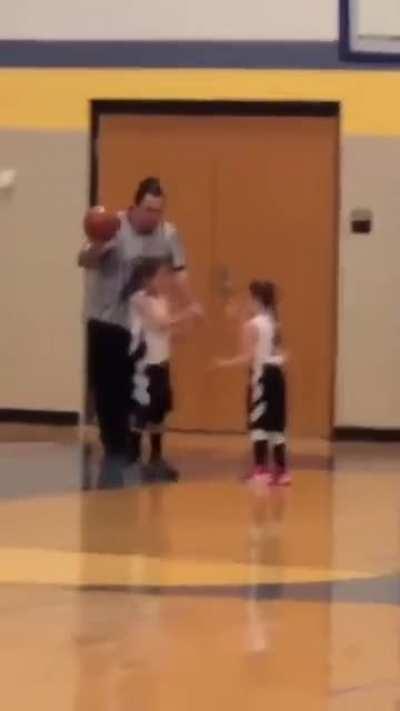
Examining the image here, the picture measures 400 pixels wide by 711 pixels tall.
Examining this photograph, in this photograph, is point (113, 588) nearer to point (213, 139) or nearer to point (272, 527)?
point (272, 527)

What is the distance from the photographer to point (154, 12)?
16.1 meters

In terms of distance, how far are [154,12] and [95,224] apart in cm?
326

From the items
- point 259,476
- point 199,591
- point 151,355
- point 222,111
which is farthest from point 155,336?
point 199,591

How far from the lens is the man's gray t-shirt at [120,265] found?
13.4 metres

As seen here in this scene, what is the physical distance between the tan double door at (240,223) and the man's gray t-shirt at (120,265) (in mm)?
2593

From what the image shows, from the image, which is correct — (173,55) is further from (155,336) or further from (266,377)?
(266,377)

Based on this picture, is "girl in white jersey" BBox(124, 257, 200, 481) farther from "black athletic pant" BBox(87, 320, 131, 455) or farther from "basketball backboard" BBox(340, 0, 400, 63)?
"basketball backboard" BBox(340, 0, 400, 63)

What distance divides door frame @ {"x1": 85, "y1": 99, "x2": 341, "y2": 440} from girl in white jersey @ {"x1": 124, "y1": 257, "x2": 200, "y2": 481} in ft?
8.28

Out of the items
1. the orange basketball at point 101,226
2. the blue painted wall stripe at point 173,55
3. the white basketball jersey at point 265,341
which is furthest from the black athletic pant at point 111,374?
the blue painted wall stripe at point 173,55

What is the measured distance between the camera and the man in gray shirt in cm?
1343

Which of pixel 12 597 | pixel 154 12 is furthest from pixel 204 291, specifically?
pixel 12 597

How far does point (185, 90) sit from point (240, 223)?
1.14m

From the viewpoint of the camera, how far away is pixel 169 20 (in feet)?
52.6

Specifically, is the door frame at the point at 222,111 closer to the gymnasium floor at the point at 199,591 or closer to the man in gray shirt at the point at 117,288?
the gymnasium floor at the point at 199,591
